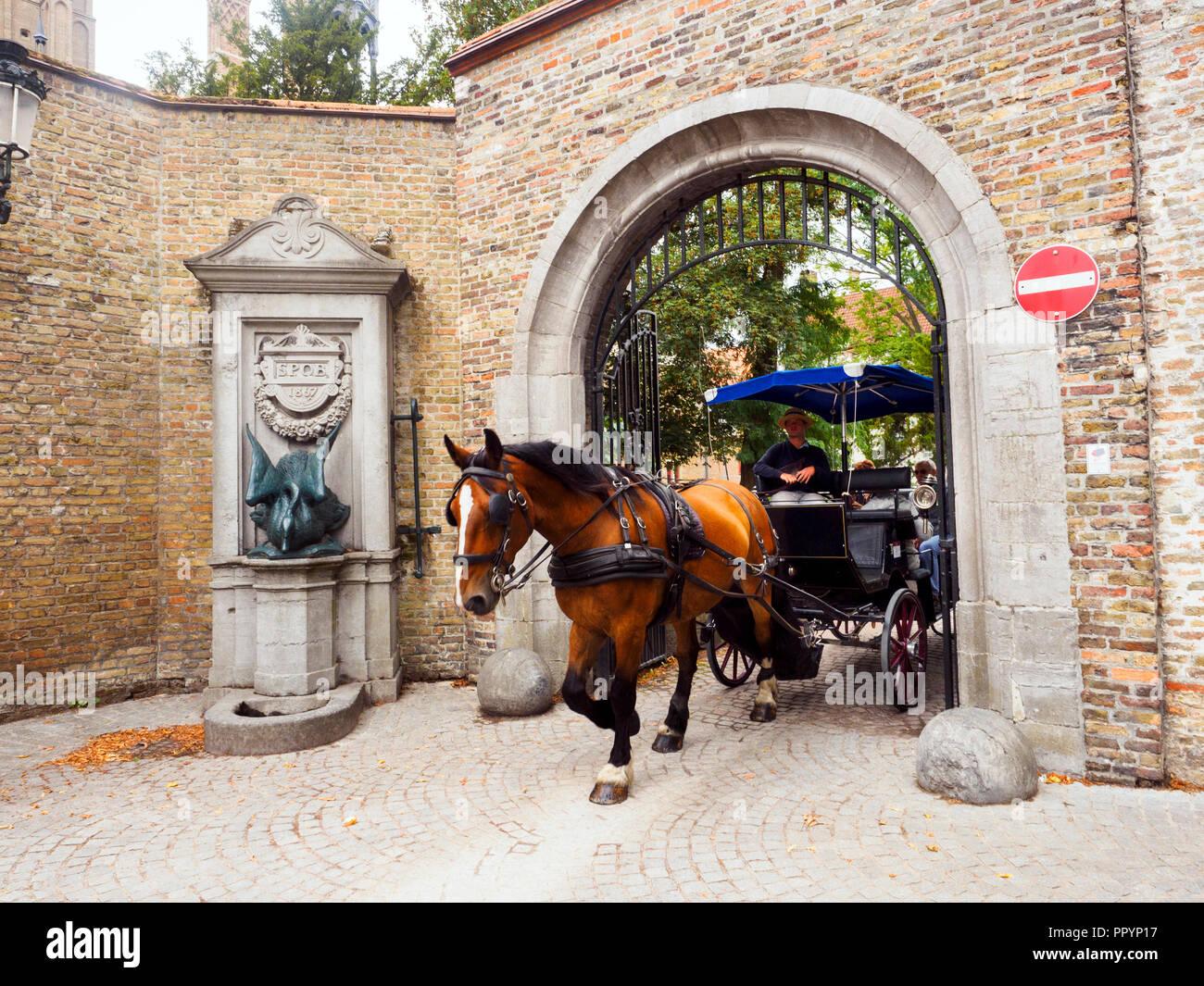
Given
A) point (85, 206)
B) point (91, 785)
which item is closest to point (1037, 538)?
point (91, 785)

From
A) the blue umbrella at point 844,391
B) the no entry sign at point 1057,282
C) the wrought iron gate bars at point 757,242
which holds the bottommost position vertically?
the blue umbrella at point 844,391

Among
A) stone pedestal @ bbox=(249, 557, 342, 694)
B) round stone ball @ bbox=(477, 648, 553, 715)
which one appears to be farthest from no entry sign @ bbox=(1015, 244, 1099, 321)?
stone pedestal @ bbox=(249, 557, 342, 694)

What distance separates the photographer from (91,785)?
186 inches

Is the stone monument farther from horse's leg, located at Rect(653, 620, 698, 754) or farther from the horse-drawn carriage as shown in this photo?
horse's leg, located at Rect(653, 620, 698, 754)

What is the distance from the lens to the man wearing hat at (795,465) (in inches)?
256

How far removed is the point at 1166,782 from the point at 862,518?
2560mm

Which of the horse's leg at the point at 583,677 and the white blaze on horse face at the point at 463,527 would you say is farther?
the horse's leg at the point at 583,677

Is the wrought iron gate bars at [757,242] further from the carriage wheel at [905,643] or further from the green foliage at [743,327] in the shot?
the green foliage at [743,327]

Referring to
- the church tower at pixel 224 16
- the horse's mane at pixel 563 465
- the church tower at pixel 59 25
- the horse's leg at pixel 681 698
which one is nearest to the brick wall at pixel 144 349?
the horse's leg at pixel 681 698

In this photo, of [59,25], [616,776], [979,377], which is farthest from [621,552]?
[59,25]

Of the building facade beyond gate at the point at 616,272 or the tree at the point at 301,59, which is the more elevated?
the tree at the point at 301,59

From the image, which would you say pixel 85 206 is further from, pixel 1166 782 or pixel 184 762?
pixel 1166 782

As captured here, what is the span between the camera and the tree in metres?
14.7

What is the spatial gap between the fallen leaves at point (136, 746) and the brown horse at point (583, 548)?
316cm
